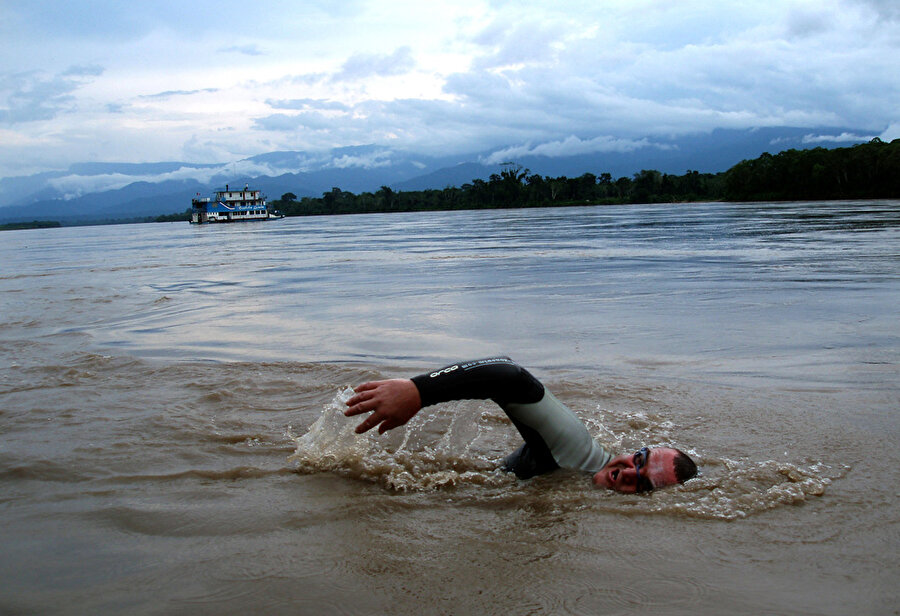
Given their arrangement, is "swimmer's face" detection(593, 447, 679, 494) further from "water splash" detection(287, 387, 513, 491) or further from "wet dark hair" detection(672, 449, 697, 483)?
"water splash" detection(287, 387, 513, 491)

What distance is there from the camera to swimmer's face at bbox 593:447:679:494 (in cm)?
384

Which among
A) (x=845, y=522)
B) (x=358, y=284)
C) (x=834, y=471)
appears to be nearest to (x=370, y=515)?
(x=845, y=522)

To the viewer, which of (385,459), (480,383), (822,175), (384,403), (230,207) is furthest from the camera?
(230,207)

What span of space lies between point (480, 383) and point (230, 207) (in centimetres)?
11208

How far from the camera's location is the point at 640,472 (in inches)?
152

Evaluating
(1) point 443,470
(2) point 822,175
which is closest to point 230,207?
(2) point 822,175

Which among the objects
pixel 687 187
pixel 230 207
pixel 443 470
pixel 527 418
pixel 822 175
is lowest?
pixel 443 470

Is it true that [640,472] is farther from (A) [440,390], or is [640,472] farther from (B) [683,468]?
(A) [440,390]

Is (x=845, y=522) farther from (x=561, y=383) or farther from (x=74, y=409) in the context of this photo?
(x=74, y=409)

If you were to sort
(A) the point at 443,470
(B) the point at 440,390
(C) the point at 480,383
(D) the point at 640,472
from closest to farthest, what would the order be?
(B) the point at 440,390 → (C) the point at 480,383 → (D) the point at 640,472 → (A) the point at 443,470

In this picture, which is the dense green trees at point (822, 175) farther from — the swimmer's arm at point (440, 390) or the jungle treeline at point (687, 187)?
the swimmer's arm at point (440, 390)

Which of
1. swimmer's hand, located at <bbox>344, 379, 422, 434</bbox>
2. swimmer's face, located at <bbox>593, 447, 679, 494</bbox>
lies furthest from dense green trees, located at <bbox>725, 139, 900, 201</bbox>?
swimmer's hand, located at <bbox>344, 379, 422, 434</bbox>

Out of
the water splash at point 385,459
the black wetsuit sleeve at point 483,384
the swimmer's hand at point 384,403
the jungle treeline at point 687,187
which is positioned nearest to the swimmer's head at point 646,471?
the black wetsuit sleeve at point 483,384

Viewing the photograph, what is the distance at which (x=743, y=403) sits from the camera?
18.0 ft
